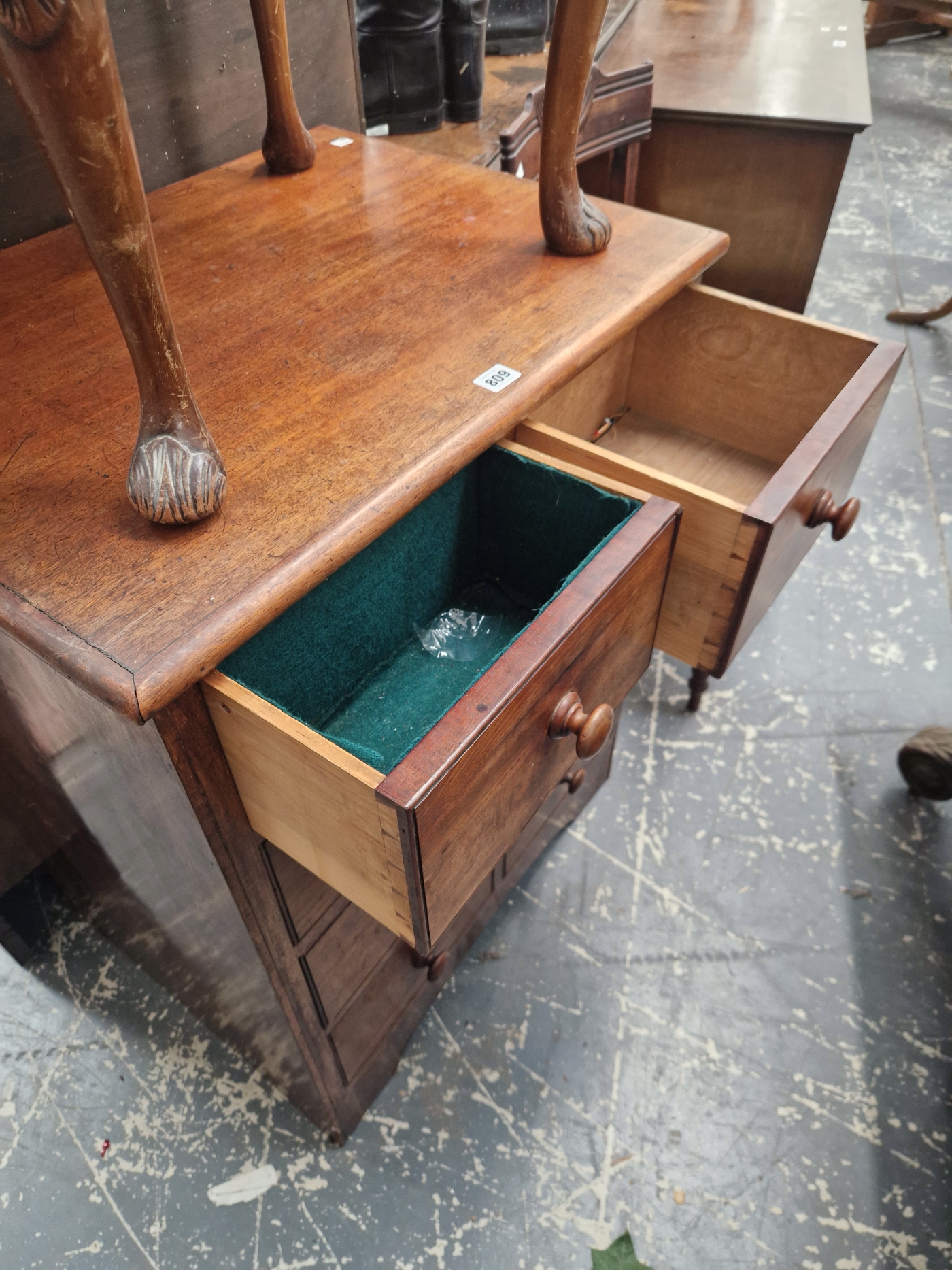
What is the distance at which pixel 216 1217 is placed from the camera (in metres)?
0.97

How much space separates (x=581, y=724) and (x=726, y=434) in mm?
644

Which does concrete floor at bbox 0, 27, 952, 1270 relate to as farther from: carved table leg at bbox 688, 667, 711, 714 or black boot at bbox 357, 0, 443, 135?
black boot at bbox 357, 0, 443, 135

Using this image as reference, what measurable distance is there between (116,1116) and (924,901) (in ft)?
3.68

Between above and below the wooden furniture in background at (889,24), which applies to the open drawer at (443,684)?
above

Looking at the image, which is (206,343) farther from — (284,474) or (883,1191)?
(883,1191)

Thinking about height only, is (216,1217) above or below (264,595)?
below

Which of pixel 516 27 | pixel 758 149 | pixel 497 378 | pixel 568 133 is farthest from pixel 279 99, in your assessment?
pixel 516 27

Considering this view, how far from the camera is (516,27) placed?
5.95 feet

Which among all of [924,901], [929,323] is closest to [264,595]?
[924,901]

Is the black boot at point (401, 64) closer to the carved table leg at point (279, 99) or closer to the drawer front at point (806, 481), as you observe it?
the carved table leg at point (279, 99)

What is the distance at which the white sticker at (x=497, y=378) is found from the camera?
676 millimetres

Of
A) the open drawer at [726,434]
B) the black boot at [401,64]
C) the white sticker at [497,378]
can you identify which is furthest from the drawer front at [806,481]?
the black boot at [401,64]

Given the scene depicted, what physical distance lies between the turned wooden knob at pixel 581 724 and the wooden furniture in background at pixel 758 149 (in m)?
1.28

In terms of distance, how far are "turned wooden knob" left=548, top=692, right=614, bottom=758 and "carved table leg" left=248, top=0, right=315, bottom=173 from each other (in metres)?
0.72
